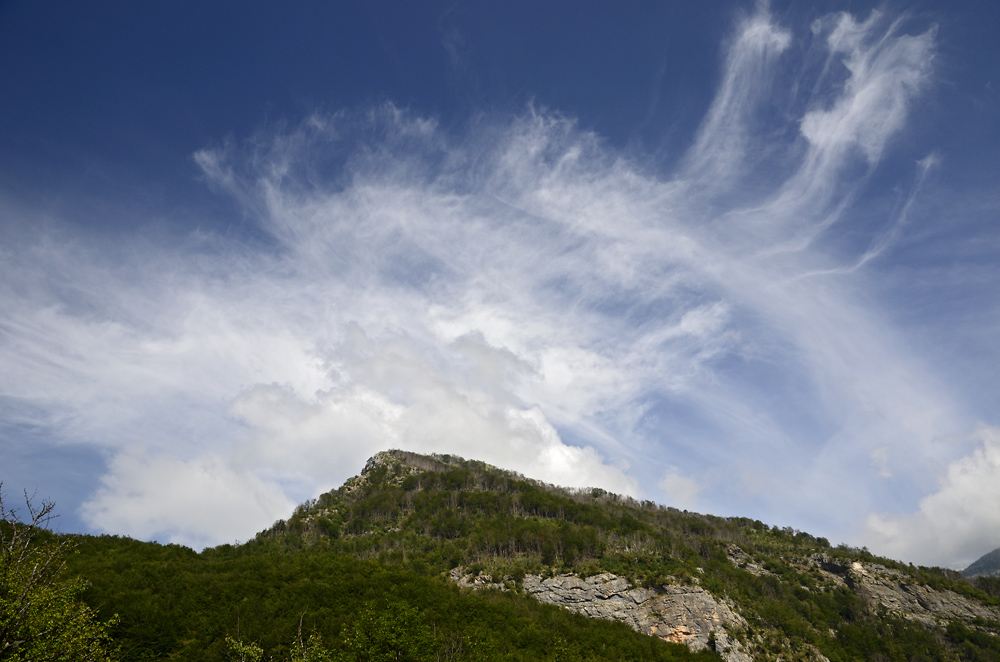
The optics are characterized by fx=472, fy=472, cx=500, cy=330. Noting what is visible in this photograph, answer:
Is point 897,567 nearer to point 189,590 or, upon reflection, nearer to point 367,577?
point 367,577

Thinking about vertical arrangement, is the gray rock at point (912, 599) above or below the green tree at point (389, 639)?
above

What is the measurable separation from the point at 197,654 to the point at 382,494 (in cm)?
11789

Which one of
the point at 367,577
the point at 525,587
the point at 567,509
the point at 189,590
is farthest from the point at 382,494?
the point at 189,590

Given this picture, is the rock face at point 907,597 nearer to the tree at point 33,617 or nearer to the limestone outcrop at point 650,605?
the limestone outcrop at point 650,605

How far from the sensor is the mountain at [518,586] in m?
45.9

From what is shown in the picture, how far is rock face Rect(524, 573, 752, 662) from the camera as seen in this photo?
84.9 m

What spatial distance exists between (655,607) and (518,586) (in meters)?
27.0

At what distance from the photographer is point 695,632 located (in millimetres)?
85750

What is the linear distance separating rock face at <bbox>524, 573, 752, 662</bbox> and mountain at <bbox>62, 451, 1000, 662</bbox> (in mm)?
361

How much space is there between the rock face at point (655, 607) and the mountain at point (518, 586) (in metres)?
0.36

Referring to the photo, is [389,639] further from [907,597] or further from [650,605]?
[907,597]

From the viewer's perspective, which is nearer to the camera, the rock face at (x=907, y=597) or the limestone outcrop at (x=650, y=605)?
the limestone outcrop at (x=650, y=605)

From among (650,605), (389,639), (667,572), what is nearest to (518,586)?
(650,605)

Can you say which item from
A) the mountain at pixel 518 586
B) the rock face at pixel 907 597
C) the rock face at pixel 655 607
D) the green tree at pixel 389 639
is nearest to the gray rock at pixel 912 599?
the rock face at pixel 907 597
